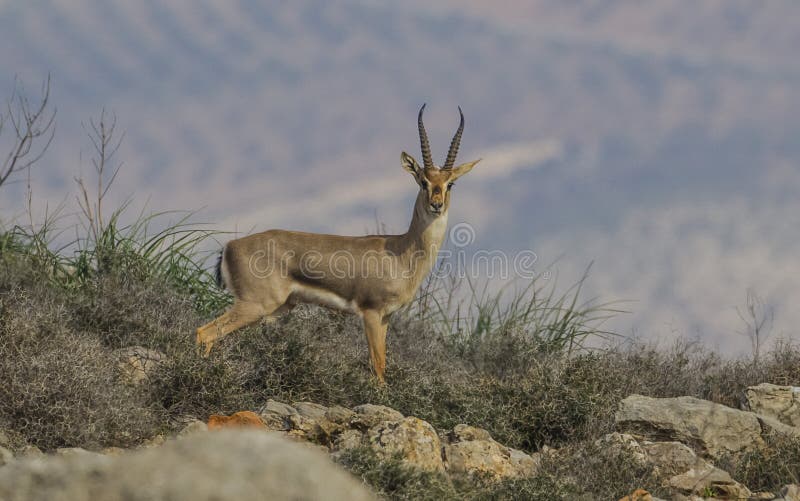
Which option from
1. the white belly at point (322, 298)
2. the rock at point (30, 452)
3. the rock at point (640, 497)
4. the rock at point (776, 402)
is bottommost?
the rock at point (30, 452)

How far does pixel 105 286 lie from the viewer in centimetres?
1225

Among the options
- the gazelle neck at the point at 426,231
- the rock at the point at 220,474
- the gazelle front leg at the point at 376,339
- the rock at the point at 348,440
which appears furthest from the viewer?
the gazelle neck at the point at 426,231

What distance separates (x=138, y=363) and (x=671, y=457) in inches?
221

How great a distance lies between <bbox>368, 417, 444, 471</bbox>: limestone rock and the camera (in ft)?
22.2

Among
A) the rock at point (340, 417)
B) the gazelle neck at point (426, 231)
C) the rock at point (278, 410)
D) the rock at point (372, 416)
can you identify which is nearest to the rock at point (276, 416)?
the rock at point (278, 410)

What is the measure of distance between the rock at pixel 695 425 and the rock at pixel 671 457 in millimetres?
882

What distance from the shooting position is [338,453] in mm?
6785

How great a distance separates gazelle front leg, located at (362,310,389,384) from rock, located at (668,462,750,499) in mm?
4028

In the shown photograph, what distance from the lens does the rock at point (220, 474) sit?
282 cm

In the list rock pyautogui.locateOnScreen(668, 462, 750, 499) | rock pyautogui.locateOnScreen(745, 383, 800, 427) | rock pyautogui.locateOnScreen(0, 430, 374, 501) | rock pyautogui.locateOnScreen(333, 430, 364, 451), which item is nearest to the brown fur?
rock pyautogui.locateOnScreen(333, 430, 364, 451)

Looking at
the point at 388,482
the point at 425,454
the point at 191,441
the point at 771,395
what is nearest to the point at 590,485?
the point at 425,454

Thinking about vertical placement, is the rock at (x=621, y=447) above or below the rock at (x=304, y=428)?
above

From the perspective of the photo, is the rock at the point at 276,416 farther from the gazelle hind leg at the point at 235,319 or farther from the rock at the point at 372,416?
the gazelle hind leg at the point at 235,319

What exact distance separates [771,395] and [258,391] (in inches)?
233
